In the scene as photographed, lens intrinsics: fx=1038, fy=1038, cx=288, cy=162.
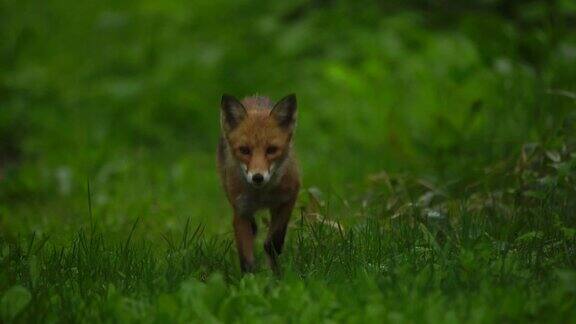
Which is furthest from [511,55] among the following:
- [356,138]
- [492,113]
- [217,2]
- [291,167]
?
[217,2]

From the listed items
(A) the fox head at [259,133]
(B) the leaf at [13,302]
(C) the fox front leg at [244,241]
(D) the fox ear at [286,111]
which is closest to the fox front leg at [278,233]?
(C) the fox front leg at [244,241]

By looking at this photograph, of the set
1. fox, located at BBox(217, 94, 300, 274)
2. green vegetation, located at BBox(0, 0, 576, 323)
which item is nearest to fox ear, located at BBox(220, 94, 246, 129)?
fox, located at BBox(217, 94, 300, 274)

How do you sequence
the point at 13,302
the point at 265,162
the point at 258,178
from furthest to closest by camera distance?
the point at 265,162 → the point at 258,178 → the point at 13,302

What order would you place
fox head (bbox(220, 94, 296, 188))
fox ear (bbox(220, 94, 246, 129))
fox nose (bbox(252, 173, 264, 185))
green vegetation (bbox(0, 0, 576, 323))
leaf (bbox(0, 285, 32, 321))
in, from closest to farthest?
leaf (bbox(0, 285, 32, 321)) < green vegetation (bbox(0, 0, 576, 323)) < fox nose (bbox(252, 173, 264, 185)) < fox head (bbox(220, 94, 296, 188)) < fox ear (bbox(220, 94, 246, 129))

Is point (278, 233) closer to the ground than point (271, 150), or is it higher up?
closer to the ground

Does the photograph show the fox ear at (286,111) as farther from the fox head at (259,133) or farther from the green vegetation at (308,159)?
the green vegetation at (308,159)

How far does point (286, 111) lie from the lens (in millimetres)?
6531

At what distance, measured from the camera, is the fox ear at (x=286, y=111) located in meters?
6.51

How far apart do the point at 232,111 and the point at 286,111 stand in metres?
0.34

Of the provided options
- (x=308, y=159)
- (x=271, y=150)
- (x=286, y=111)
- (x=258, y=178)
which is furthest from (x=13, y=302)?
(x=308, y=159)

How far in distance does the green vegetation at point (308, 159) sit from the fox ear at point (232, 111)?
0.74 metres

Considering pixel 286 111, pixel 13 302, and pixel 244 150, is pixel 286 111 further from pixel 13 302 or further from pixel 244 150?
pixel 13 302

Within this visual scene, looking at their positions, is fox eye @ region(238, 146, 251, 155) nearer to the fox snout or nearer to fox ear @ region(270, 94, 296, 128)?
the fox snout

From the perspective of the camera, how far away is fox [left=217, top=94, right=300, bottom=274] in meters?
6.38
